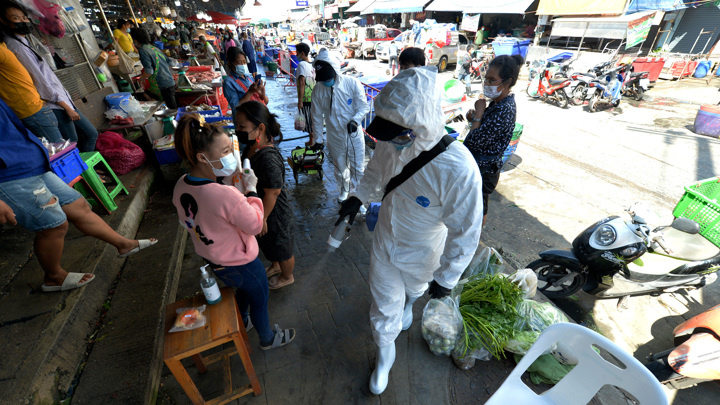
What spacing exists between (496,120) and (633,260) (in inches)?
76.1

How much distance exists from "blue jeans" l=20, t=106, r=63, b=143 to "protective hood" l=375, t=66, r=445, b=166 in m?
3.60

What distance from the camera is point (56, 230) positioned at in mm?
2320

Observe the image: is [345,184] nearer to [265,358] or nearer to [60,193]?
[265,358]

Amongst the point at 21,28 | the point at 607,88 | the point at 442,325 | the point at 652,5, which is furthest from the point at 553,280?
the point at 652,5

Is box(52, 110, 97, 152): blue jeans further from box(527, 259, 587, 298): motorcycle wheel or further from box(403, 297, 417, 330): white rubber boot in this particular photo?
box(527, 259, 587, 298): motorcycle wheel

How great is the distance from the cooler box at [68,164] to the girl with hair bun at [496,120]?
410cm

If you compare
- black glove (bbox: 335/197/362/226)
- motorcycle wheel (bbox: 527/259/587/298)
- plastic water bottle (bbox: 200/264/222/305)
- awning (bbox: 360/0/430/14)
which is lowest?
motorcycle wheel (bbox: 527/259/587/298)

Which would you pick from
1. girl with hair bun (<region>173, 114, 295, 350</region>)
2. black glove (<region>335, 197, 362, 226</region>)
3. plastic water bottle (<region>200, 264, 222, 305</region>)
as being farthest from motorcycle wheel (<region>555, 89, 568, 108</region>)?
plastic water bottle (<region>200, 264, 222, 305</region>)

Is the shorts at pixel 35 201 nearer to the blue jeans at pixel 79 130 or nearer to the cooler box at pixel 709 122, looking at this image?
the blue jeans at pixel 79 130

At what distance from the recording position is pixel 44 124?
3033mm

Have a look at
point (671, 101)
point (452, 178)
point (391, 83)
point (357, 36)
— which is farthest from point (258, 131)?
point (357, 36)

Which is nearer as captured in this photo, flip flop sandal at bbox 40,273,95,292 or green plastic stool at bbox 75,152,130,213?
flip flop sandal at bbox 40,273,95,292

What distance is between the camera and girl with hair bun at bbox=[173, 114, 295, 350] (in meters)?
1.63

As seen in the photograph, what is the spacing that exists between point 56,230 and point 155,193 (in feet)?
7.42
